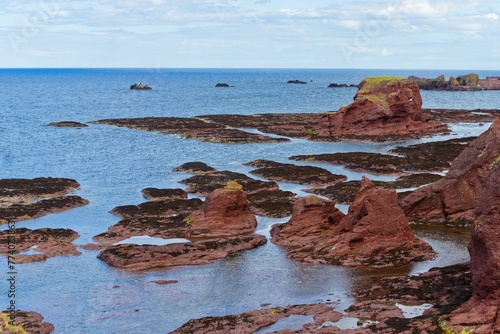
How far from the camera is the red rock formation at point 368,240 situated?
4897cm

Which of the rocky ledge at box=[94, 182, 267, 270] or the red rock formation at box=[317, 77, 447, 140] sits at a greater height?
the red rock formation at box=[317, 77, 447, 140]

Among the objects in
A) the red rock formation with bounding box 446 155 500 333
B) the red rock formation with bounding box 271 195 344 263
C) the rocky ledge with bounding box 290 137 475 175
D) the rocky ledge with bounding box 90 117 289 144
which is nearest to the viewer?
the red rock formation with bounding box 446 155 500 333

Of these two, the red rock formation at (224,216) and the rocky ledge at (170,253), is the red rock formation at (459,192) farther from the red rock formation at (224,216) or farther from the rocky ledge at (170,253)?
the rocky ledge at (170,253)

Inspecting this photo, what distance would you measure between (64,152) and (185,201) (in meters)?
46.8

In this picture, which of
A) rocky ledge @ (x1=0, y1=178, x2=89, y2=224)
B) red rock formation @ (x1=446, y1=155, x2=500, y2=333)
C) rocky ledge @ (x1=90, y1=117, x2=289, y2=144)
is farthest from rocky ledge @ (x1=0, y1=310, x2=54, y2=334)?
rocky ledge @ (x1=90, y1=117, x2=289, y2=144)

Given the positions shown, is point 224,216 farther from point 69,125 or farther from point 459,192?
point 69,125

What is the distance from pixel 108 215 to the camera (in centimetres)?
6372

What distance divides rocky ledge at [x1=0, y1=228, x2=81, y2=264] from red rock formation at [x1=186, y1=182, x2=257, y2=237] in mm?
9704

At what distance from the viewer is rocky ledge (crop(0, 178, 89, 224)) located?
2515 inches

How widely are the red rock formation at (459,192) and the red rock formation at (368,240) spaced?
8.98m

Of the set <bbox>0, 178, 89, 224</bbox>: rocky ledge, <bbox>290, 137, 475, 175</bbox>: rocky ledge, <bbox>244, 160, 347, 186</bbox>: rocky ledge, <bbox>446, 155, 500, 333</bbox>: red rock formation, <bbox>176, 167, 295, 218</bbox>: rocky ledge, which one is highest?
<bbox>446, 155, 500, 333</bbox>: red rock formation

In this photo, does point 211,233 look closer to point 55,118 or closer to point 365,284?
point 365,284

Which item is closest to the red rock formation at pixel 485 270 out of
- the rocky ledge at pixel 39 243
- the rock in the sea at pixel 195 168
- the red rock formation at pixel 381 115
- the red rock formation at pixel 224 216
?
the red rock formation at pixel 224 216

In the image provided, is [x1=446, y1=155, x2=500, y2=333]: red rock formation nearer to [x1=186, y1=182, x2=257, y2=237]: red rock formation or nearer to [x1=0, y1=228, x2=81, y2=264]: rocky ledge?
[x1=186, y1=182, x2=257, y2=237]: red rock formation
